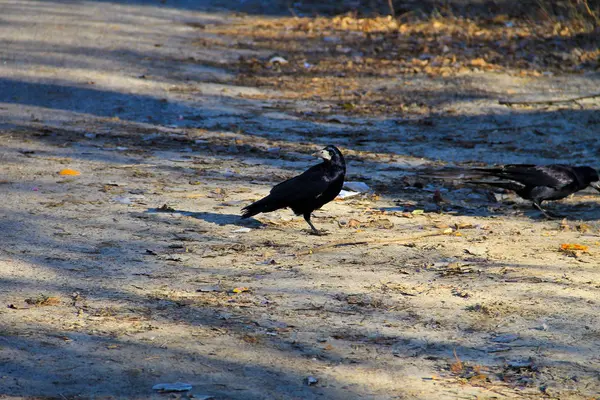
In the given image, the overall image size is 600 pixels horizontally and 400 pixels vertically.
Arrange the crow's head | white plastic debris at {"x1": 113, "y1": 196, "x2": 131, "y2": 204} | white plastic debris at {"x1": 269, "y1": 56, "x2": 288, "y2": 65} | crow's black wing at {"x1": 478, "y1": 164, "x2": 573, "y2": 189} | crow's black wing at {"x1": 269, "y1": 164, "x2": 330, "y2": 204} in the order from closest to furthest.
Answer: crow's black wing at {"x1": 269, "y1": 164, "x2": 330, "y2": 204} < the crow's head < white plastic debris at {"x1": 113, "y1": 196, "x2": 131, "y2": 204} < crow's black wing at {"x1": 478, "y1": 164, "x2": 573, "y2": 189} < white plastic debris at {"x1": 269, "y1": 56, "x2": 288, "y2": 65}

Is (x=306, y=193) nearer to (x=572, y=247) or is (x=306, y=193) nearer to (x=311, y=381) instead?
(x=572, y=247)

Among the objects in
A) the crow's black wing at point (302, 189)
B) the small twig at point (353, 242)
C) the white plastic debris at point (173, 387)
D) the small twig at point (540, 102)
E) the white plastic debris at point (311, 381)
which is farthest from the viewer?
the small twig at point (540, 102)

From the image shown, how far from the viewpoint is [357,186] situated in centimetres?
732

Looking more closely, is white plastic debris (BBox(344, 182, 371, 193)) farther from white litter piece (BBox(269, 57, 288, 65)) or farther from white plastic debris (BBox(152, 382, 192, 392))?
white litter piece (BBox(269, 57, 288, 65))

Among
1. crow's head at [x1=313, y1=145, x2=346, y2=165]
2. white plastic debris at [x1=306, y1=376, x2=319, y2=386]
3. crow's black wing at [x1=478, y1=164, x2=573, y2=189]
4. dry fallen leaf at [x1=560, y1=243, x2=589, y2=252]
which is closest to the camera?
white plastic debris at [x1=306, y1=376, x2=319, y2=386]

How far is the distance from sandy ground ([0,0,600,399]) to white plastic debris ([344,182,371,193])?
0.12 metres

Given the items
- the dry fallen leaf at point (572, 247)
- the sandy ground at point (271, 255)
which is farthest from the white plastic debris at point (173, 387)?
the dry fallen leaf at point (572, 247)

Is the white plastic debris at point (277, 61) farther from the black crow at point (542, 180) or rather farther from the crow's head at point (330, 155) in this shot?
the crow's head at point (330, 155)

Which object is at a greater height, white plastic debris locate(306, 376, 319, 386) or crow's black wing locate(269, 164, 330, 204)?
crow's black wing locate(269, 164, 330, 204)

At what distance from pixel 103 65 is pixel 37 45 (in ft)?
5.13

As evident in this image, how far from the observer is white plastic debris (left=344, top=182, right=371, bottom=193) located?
7251mm

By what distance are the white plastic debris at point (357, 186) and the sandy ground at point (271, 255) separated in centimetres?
12

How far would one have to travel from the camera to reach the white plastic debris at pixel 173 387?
353 cm

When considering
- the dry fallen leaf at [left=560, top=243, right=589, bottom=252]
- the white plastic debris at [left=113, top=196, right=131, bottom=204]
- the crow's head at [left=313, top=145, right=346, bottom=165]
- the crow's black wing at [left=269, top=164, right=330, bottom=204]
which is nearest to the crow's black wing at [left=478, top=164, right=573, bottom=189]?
the dry fallen leaf at [left=560, top=243, right=589, bottom=252]
